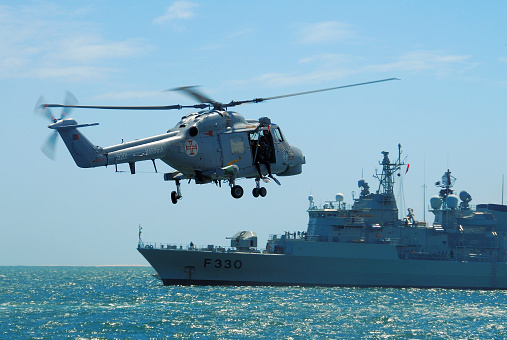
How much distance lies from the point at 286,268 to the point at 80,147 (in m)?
33.6

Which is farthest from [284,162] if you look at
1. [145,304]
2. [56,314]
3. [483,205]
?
[483,205]

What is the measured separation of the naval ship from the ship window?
29854 millimetres

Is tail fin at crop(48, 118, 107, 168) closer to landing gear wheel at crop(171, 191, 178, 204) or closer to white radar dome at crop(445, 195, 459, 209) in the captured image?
landing gear wheel at crop(171, 191, 178, 204)

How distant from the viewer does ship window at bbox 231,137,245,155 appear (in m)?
22.7

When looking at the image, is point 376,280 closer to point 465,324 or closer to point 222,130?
point 465,324

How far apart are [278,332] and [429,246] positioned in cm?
2490

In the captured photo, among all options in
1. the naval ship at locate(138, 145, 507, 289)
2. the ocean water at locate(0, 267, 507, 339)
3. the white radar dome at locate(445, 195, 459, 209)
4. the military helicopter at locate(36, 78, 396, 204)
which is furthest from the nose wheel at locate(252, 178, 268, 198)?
the white radar dome at locate(445, 195, 459, 209)

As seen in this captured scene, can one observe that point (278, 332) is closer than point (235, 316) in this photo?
Yes

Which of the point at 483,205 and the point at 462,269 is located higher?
the point at 483,205

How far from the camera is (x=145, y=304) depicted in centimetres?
4744

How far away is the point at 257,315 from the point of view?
134ft

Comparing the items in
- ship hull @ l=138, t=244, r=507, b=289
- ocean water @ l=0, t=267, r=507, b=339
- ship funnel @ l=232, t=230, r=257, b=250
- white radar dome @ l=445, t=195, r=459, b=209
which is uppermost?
white radar dome @ l=445, t=195, r=459, b=209

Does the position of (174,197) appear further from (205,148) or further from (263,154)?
(263,154)

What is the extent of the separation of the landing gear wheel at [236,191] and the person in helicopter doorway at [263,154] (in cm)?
121
